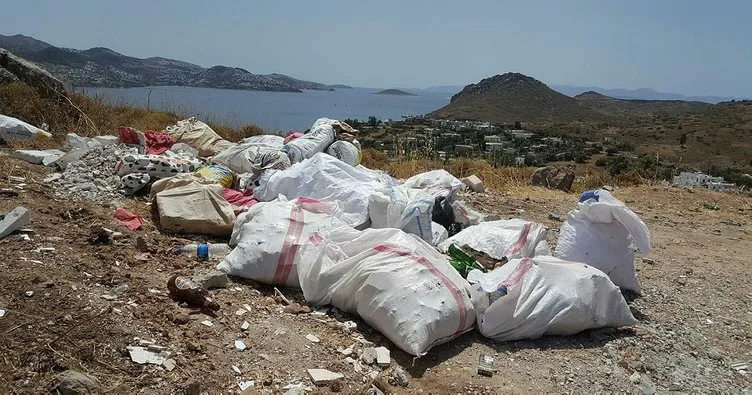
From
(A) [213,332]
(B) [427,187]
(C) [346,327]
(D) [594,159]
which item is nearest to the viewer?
(A) [213,332]

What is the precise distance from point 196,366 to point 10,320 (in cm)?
69

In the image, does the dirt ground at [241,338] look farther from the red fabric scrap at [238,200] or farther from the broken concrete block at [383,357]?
the red fabric scrap at [238,200]

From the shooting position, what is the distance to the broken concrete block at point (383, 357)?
226cm

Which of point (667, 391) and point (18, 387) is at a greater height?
point (18, 387)

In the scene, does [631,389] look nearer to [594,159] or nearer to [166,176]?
[166,176]

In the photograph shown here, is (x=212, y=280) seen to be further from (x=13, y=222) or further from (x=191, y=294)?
(x=13, y=222)

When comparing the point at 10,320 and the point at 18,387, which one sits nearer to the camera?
the point at 18,387

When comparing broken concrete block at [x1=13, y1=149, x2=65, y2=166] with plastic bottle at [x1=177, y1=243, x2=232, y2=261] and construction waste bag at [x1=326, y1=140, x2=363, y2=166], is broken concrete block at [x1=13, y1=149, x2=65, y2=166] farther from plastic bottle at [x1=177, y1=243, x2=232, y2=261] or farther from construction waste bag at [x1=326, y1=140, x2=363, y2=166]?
construction waste bag at [x1=326, y1=140, x2=363, y2=166]

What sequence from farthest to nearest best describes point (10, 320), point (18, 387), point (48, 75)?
1. point (48, 75)
2. point (10, 320)
3. point (18, 387)

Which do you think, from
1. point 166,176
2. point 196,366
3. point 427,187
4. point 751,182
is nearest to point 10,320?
point 196,366

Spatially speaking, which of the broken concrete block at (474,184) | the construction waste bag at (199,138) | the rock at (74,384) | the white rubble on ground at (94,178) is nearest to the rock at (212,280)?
the rock at (74,384)

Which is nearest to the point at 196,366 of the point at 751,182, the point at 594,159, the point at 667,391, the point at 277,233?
the point at 277,233

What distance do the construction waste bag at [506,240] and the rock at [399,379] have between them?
4.14ft

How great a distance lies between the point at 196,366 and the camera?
6.63 feet
